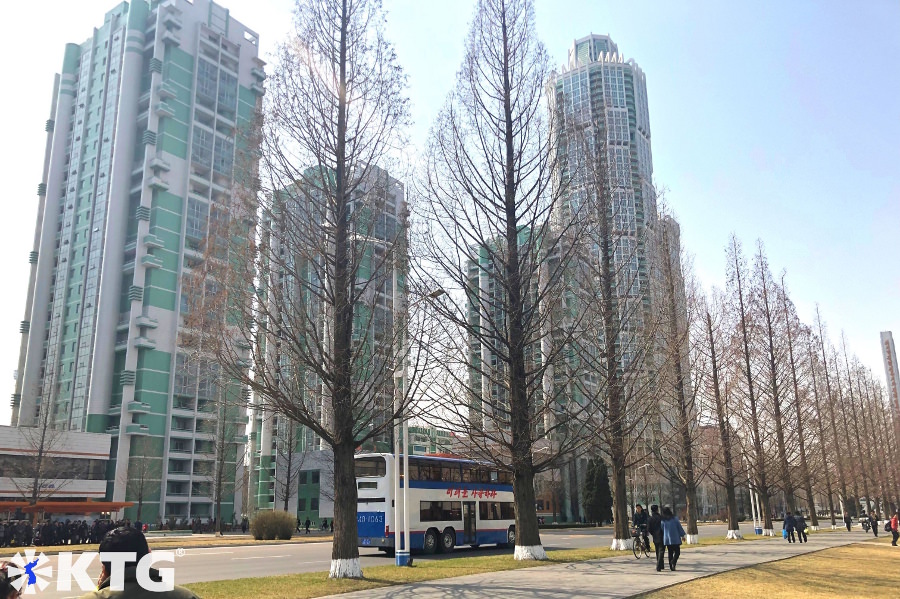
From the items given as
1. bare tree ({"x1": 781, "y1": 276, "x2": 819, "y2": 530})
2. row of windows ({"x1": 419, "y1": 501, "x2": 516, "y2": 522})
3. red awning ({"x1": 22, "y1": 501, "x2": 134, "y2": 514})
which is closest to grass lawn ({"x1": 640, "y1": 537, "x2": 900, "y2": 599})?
row of windows ({"x1": 419, "y1": 501, "x2": 516, "y2": 522})

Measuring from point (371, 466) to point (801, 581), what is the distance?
14.4 metres

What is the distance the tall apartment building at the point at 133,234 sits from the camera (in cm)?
6462

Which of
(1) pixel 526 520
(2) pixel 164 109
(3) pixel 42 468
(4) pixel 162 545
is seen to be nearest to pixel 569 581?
(1) pixel 526 520

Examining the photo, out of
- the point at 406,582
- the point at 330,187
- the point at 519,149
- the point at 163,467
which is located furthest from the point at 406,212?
the point at 163,467

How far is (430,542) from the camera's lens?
81.8ft

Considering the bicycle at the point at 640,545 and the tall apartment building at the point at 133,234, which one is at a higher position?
the tall apartment building at the point at 133,234

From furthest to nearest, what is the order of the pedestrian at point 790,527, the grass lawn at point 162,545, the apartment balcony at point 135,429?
the apartment balcony at point 135,429 → the pedestrian at point 790,527 → the grass lawn at point 162,545

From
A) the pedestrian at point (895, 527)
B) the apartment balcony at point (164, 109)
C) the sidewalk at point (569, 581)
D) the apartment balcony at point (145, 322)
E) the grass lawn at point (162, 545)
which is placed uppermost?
the apartment balcony at point (164, 109)

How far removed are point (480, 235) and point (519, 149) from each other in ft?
9.80

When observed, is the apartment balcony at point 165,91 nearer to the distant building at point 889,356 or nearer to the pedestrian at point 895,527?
the pedestrian at point 895,527

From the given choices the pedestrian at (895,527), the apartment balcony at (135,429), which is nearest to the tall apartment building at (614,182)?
the pedestrian at (895,527)

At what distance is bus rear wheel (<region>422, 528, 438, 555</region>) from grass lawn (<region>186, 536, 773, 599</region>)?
594cm

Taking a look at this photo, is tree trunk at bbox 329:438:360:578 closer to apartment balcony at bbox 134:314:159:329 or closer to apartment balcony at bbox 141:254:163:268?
apartment balcony at bbox 134:314:159:329

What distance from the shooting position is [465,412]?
19.8m
